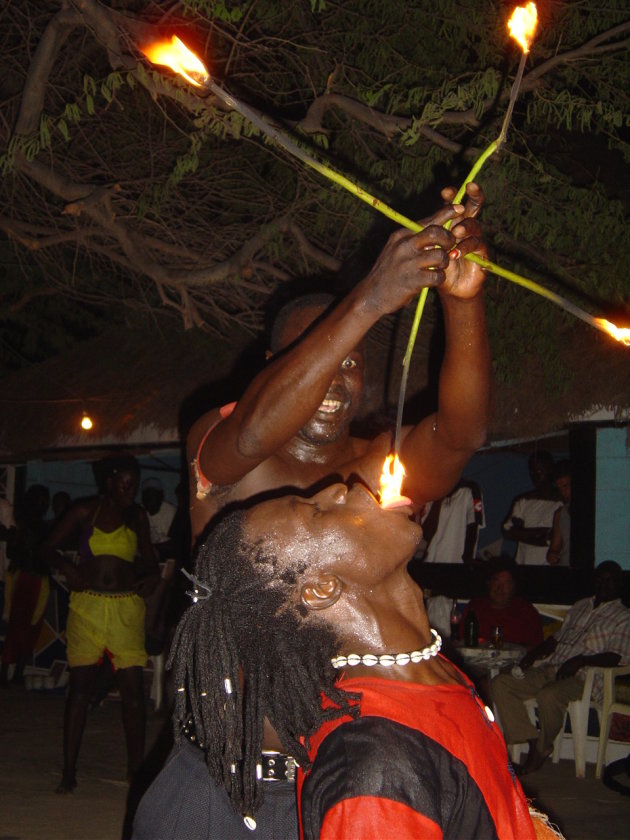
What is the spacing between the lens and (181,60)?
1.63 meters

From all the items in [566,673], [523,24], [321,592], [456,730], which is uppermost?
[523,24]

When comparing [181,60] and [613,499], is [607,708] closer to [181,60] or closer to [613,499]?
[613,499]

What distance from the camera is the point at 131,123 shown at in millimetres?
6660

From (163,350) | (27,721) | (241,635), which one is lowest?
(27,721)

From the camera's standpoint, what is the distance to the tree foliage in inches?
209

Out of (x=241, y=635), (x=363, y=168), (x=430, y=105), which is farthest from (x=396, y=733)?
(x=363, y=168)

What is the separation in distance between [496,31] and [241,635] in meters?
5.14

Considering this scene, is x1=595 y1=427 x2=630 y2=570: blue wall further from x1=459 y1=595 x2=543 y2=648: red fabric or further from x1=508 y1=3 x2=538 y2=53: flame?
x1=508 y1=3 x2=538 y2=53: flame

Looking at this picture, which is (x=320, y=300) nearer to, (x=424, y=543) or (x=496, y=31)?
(x=496, y=31)

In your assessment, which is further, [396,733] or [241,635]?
[241,635]

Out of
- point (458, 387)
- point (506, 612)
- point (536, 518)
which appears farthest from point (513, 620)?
point (458, 387)

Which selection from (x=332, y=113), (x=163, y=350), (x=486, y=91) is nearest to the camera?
(x=486, y=91)

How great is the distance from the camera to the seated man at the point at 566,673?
21.8 feet

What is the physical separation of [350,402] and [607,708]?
198 inches
